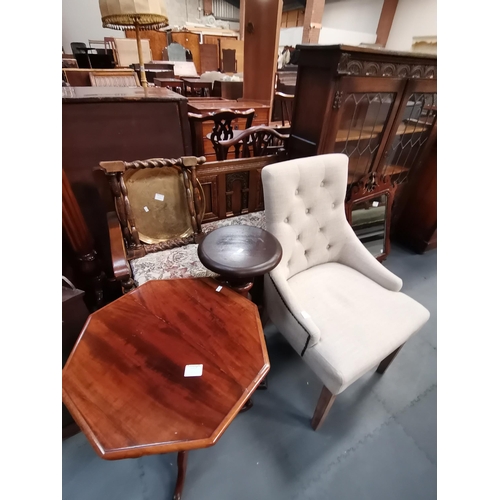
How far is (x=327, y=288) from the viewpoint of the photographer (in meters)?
1.26

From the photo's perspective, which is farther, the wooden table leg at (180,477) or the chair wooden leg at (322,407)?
the chair wooden leg at (322,407)

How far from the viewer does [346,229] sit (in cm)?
140

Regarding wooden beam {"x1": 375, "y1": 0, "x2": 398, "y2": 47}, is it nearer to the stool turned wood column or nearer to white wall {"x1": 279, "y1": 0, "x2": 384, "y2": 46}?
white wall {"x1": 279, "y1": 0, "x2": 384, "y2": 46}

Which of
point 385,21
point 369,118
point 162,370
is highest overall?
point 385,21

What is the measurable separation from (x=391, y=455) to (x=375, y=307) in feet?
2.06

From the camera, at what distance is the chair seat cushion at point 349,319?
98cm

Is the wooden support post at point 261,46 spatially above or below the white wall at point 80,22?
below

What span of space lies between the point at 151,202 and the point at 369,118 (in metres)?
1.38

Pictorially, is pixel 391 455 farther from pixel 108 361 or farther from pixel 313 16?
pixel 313 16

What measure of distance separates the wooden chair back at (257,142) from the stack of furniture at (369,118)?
142 mm

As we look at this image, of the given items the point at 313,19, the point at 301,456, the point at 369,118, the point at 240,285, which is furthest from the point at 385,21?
the point at 301,456

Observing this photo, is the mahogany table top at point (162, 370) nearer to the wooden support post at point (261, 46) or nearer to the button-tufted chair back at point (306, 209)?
the button-tufted chair back at point (306, 209)

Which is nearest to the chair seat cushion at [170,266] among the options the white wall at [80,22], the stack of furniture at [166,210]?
the stack of furniture at [166,210]

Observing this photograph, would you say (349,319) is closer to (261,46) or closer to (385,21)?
(261,46)
